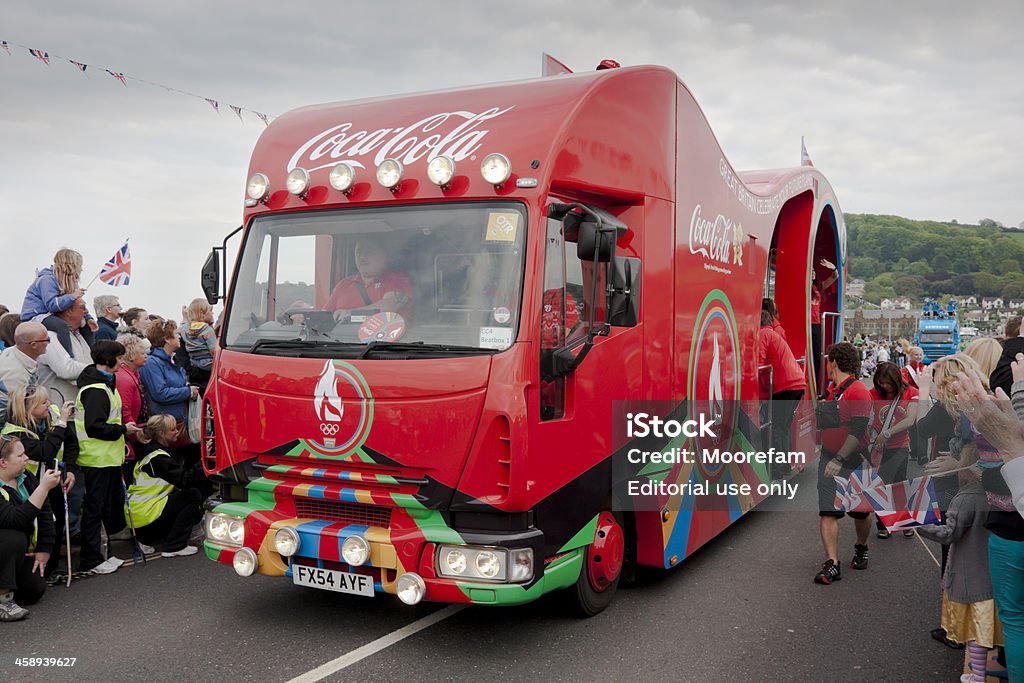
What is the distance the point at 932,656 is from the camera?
4672 millimetres

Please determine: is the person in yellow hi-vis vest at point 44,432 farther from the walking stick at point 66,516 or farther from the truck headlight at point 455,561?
the truck headlight at point 455,561

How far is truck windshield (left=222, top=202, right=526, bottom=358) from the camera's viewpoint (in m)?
4.44

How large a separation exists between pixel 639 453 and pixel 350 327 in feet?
6.40

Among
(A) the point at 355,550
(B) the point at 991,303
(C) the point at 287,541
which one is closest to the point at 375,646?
(A) the point at 355,550

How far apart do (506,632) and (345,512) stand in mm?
1190

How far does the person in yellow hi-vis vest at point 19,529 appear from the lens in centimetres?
520

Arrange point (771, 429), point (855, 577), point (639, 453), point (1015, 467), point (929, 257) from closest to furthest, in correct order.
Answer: point (1015, 467) → point (639, 453) → point (855, 577) → point (771, 429) → point (929, 257)

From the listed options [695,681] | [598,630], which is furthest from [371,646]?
[695,681]

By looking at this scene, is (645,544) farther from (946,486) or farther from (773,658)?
(946,486)

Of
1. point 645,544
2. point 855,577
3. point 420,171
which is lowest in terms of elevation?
point 855,577

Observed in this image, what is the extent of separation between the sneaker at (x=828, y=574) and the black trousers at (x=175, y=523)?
476cm

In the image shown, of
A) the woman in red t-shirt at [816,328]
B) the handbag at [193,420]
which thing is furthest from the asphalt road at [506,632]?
the woman in red t-shirt at [816,328]

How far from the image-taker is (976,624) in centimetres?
409

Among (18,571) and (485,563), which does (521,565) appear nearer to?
(485,563)
